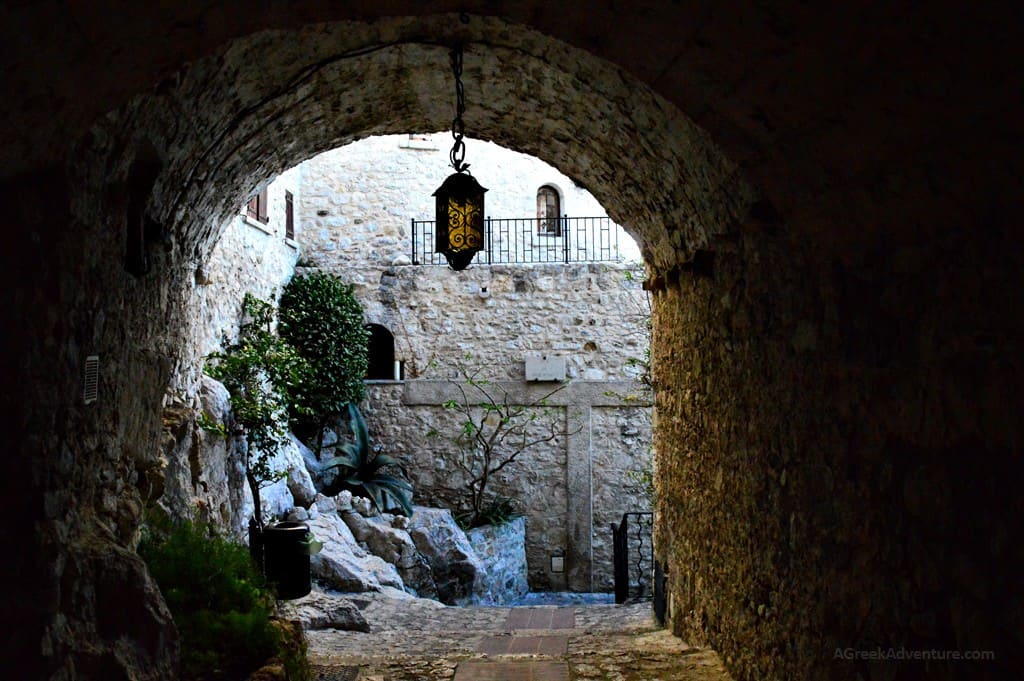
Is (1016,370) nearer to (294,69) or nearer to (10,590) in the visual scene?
(10,590)

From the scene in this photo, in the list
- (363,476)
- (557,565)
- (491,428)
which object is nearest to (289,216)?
(363,476)

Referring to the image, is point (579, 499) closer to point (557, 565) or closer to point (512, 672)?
point (557, 565)

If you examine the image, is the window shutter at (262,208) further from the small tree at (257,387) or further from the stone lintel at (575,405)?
the stone lintel at (575,405)

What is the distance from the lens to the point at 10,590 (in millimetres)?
2096

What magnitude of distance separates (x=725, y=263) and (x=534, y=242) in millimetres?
10638

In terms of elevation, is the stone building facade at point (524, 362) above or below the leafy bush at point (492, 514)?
above

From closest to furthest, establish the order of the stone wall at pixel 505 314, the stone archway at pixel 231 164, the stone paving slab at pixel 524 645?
the stone archway at pixel 231 164 < the stone paving slab at pixel 524 645 < the stone wall at pixel 505 314

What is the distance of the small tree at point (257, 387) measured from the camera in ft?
22.7

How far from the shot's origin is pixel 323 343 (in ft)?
32.7

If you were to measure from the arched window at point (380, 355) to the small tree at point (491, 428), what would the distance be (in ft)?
4.69

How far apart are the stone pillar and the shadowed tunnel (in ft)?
21.4

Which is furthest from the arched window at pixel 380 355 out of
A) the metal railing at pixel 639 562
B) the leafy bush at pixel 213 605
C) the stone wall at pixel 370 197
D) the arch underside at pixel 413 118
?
the leafy bush at pixel 213 605

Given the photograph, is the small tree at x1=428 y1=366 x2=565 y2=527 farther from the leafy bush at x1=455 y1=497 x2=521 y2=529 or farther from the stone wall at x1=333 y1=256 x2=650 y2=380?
the stone wall at x1=333 y1=256 x2=650 y2=380

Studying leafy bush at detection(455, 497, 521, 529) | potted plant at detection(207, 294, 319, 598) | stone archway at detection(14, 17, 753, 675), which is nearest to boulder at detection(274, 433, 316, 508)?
potted plant at detection(207, 294, 319, 598)
